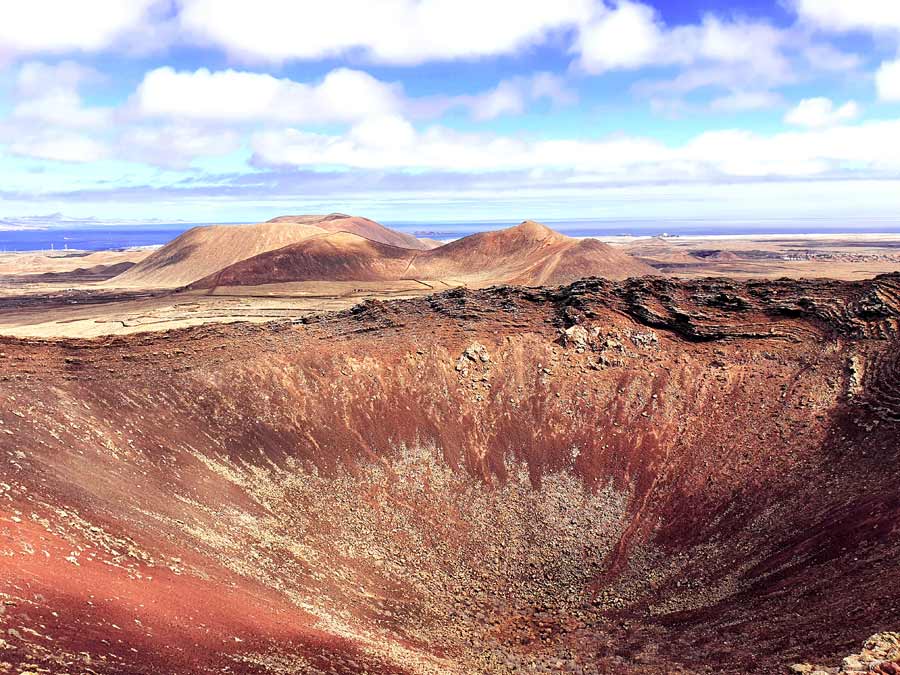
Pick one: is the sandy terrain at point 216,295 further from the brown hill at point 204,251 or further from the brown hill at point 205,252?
the brown hill at point 205,252

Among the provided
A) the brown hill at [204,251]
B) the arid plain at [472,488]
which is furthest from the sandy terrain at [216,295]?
the arid plain at [472,488]

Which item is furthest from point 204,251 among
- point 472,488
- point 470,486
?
point 472,488

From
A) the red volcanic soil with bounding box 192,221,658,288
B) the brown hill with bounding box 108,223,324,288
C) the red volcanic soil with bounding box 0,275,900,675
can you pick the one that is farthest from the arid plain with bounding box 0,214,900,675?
the brown hill with bounding box 108,223,324,288

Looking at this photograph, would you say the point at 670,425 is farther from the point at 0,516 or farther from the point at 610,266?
the point at 610,266

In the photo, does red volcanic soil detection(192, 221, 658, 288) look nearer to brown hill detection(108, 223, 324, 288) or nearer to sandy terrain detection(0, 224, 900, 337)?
sandy terrain detection(0, 224, 900, 337)

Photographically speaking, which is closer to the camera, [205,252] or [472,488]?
[472,488]

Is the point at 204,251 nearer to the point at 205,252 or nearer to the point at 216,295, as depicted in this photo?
the point at 205,252
